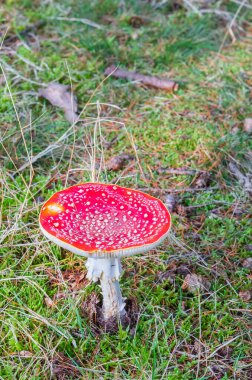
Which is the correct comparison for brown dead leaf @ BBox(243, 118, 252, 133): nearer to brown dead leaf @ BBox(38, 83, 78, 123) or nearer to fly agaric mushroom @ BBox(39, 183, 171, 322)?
brown dead leaf @ BBox(38, 83, 78, 123)

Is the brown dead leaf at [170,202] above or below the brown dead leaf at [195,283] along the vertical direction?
above

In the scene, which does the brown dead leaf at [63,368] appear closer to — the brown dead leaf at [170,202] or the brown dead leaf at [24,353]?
the brown dead leaf at [24,353]

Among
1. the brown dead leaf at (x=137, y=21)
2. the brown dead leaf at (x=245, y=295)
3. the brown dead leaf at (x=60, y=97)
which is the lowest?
the brown dead leaf at (x=245, y=295)

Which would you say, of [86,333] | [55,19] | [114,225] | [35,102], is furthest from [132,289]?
[55,19]

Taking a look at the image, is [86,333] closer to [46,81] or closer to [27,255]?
[27,255]

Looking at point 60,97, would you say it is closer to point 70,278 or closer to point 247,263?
point 70,278

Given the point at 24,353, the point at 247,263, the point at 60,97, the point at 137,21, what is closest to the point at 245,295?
the point at 247,263

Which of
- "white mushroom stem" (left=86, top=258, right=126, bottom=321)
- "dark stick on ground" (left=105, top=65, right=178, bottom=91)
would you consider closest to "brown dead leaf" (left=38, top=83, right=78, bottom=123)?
"dark stick on ground" (left=105, top=65, right=178, bottom=91)

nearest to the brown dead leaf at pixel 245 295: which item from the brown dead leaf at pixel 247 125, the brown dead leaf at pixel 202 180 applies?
the brown dead leaf at pixel 202 180
